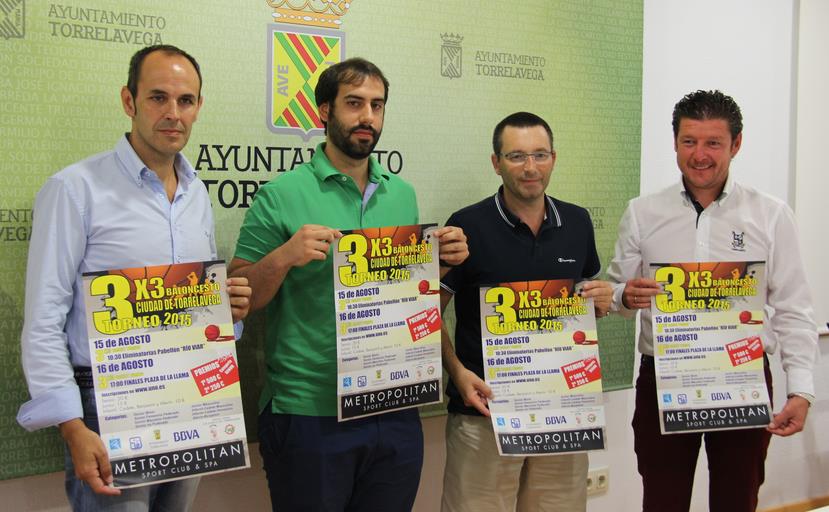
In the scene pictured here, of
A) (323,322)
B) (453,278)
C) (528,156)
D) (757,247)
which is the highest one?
(528,156)

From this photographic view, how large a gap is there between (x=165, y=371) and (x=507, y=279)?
102 cm

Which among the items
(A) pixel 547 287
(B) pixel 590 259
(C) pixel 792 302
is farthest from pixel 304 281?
(C) pixel 792 302

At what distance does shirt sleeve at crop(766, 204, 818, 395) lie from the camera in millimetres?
2355

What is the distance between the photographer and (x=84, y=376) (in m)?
1.77

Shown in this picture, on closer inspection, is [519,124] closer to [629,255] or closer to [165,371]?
[629,255]

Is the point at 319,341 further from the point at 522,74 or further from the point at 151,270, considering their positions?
the point at 522,74

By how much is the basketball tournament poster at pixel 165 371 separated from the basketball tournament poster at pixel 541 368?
762mm

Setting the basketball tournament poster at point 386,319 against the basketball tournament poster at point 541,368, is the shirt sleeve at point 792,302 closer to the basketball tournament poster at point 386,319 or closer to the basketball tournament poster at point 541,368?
the basketball tournament poster at point 541,368

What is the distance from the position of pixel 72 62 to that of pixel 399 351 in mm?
1269

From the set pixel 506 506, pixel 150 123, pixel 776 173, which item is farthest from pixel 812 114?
pixel 150 123

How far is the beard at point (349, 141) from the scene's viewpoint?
2.04m

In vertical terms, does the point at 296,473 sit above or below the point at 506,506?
above

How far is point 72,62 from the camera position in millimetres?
2098

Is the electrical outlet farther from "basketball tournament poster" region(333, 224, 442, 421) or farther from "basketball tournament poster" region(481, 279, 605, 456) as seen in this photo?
"basketball tournament poster" region(333, 224, 442, 421)
